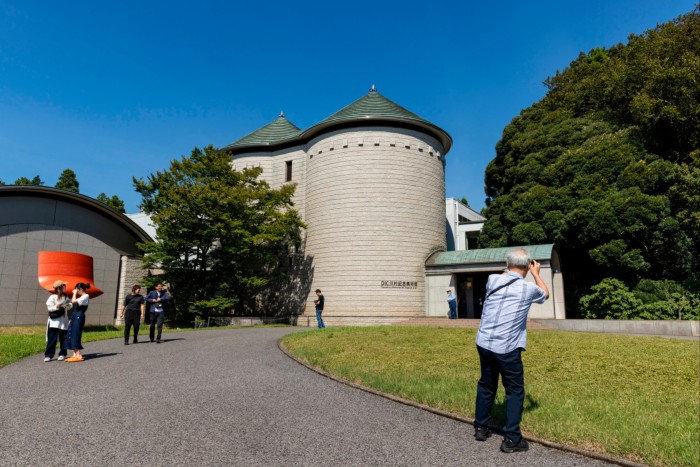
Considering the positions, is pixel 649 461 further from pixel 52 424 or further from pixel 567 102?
pixel 567 102

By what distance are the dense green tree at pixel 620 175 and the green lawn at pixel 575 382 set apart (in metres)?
12.1

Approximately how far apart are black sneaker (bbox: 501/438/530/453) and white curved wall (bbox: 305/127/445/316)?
2068 centimetres

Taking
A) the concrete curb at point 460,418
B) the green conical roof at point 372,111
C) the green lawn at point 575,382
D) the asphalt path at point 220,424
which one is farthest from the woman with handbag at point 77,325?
the green conical roof at point 372,111

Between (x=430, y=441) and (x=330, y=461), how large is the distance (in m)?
1.10

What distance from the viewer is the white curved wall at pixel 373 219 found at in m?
24.9

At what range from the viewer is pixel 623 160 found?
2405 cm

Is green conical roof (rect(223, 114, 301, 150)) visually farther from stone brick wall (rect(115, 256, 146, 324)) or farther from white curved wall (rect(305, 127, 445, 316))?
stone brick wall (rect(115, 256, 146, 324))

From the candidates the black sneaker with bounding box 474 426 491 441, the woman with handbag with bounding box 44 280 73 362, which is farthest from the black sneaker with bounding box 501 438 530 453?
the woman with handbag with bounding box 44 280 73 362

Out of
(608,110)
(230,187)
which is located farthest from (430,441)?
(608,110)

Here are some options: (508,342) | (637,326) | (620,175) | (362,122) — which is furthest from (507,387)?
(620,175)

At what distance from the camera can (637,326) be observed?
1688cm

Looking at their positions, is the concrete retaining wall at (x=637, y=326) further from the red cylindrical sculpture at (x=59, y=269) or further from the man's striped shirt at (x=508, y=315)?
the red cylindrical sculpture at (x=59, y=269)

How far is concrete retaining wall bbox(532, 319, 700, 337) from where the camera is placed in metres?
16.2

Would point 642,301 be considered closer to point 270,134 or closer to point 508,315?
→ point 508,315
